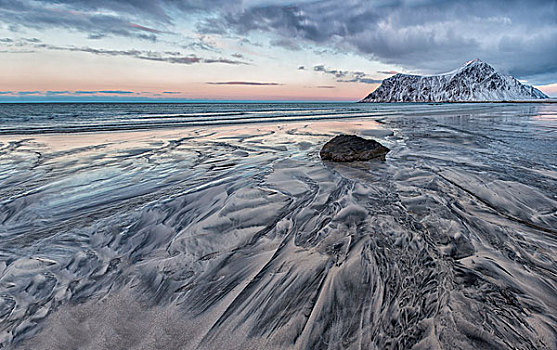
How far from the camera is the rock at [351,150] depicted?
671 cm

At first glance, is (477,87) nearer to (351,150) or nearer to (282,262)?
(351,150)

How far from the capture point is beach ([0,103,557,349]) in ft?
6.02

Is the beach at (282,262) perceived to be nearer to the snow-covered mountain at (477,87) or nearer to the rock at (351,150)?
the rock at (351,150)

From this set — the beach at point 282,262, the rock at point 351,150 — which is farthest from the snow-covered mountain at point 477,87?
the beach at point 282,262

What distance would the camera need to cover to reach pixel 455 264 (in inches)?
96.0

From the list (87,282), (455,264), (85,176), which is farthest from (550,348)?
(85,176)

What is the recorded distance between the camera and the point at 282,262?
8.54 feet

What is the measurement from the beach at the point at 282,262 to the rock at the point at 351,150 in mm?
1555

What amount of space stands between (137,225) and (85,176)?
3237 millimetres

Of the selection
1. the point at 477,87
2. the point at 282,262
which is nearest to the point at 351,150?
the point at 282,262

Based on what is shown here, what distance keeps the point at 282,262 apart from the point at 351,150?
491 cm

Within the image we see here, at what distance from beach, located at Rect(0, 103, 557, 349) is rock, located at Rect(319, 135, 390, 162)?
1555 millimetres

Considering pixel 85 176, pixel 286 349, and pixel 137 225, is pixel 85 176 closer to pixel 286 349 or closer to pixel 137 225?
pixel 137 225

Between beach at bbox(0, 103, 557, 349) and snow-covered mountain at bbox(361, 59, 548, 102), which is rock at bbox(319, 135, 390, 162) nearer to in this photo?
beach at bbox(0, 103, 557, 349)
